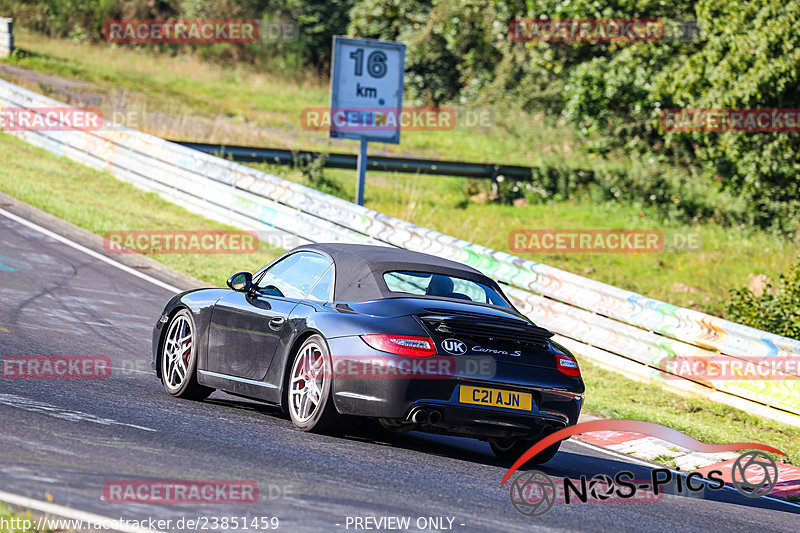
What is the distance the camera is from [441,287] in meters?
7.79

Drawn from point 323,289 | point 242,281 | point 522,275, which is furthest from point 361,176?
point 323,289

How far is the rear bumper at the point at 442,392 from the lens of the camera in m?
6.83

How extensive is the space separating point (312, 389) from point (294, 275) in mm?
1190

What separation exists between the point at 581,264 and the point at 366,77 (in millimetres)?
5920

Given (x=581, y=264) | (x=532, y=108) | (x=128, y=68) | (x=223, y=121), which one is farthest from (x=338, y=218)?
→ (x=128, y=68)

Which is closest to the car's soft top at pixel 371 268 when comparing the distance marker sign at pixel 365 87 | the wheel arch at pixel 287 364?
the wheel arch at pixel 287 364

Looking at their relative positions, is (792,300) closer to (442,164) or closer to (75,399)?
(75,399)

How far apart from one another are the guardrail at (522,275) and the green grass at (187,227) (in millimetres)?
246

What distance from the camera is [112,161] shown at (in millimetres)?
21156

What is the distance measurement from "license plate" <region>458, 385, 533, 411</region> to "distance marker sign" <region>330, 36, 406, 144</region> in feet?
34.4

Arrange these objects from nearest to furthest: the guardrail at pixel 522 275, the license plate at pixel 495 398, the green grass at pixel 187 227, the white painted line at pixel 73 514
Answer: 1. the white painted line at pixel 73 514
2. the license plate at pixel 495 398
3. the green grass at pixel 187 227
4. the guardrail at pixel 522 275

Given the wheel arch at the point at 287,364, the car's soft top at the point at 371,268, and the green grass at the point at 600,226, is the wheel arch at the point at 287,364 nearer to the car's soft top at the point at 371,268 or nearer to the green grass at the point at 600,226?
the car's soft top at the point at 371,268

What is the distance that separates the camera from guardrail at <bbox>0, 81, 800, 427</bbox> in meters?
11.1

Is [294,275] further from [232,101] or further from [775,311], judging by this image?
[232,101]
